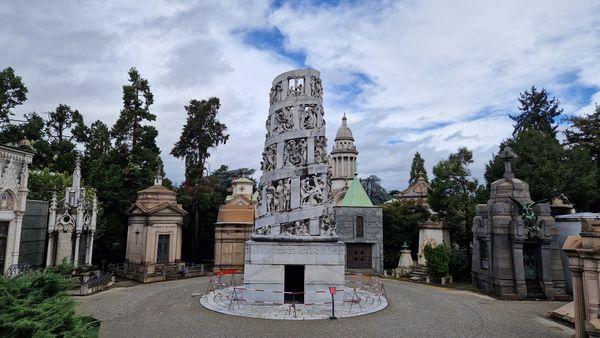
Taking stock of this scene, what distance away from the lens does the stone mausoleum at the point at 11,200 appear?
1822 cm

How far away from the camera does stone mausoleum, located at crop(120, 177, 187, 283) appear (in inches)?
1023

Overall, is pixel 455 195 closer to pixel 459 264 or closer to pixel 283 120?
pixel 459 264

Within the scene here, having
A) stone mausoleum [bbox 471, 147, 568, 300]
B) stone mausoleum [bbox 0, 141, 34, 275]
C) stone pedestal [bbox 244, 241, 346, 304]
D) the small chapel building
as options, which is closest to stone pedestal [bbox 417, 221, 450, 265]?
the small chapel building

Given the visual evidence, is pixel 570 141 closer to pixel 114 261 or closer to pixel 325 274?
pixel 325 274

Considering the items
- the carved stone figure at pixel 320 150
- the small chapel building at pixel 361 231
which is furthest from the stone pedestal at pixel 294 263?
the small chapel building at pixel 361 231

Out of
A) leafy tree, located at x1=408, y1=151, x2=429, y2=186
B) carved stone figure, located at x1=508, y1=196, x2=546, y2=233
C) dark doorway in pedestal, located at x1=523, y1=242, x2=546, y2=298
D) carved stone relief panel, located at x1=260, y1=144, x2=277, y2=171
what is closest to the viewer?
carved stone relief panel, located at x1=260, y1=144, x2=277, y2=171

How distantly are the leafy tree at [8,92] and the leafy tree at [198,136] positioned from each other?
12522 millimetres

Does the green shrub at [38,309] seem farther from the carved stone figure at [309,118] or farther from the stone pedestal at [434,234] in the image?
the stone pedestal at [434,234]

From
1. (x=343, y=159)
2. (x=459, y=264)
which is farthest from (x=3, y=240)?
(x=343, y=159)

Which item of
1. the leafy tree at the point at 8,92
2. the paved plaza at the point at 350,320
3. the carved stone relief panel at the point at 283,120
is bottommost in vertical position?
the paved plaza at the point at 350,320

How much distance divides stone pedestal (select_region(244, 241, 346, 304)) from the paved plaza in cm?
210

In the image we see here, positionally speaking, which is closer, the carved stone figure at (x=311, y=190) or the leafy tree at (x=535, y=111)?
the carved stone figure at (x=311, y=190)

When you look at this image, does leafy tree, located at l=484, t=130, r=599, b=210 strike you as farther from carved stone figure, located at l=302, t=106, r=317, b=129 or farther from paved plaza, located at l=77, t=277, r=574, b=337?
carved stone figure, located at l=302, t=106, r=317, b=129

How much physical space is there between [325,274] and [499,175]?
21174 mm
